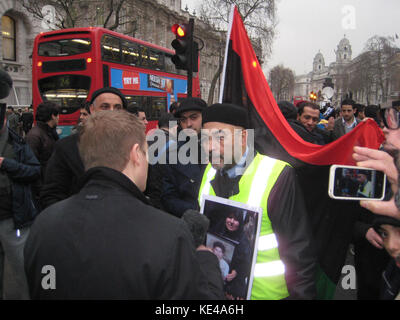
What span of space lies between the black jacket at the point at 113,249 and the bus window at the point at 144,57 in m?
11.6

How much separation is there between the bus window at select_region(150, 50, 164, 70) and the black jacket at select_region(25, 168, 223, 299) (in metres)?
12.1

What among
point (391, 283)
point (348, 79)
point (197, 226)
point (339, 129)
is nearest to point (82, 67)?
point (339, 129)

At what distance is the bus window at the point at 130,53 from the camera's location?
1127cm

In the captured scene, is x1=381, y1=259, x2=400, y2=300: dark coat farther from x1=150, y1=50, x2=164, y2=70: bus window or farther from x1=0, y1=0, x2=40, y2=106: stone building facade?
x1=0, y1=0, x2=40, y2=106: stone building facade

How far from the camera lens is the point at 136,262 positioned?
107 centimetres

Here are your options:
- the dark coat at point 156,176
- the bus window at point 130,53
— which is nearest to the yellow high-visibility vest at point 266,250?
the dark coat at point 156,176

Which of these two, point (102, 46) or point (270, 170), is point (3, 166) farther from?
point (102, 46)

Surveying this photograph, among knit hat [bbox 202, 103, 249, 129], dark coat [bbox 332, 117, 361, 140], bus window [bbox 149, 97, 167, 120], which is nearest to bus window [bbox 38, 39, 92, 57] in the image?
bus window [bbox 149, 97, 167, 120]

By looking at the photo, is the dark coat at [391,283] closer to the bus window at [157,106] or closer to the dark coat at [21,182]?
the dark coat at [21,182]

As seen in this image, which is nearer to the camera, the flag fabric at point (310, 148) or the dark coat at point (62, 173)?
the flag fabric at point (310, 148)

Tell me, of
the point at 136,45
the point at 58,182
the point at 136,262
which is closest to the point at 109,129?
the point at 136,262

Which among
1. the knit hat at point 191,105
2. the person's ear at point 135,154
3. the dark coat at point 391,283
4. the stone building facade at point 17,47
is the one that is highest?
the stone building facade at point 17,47

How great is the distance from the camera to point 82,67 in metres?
10.5

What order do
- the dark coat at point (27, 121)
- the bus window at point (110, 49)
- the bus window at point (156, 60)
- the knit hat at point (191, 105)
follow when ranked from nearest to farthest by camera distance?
1. the knit hat at point (191, 105)
2. the bus window at point (110, 49)
3. the bus window at point (156, 60)
4. the dark coat at point (27, 121)
